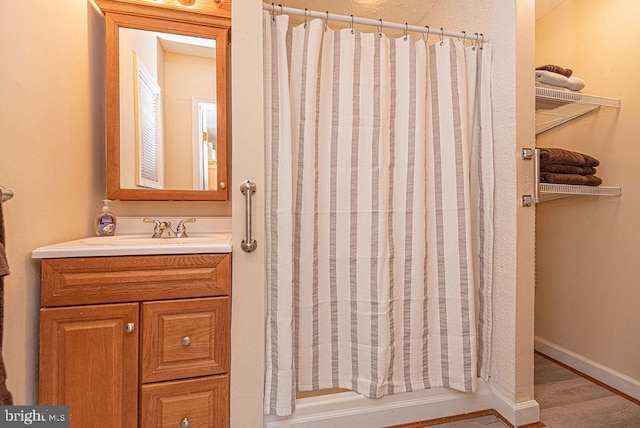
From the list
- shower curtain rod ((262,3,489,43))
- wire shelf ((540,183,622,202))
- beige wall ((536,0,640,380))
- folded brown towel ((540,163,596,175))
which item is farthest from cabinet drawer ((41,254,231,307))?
beige wall ((536,0,640,380))

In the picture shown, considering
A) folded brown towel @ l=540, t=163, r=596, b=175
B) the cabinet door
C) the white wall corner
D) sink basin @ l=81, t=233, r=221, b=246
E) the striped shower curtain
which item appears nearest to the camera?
the cabinet door

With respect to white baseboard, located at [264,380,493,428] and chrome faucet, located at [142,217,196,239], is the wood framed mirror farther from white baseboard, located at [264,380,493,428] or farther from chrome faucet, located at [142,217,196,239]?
white baseboard, located at [264,380,493,428]

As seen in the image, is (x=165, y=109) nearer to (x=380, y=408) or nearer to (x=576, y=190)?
(x=380, y=408)

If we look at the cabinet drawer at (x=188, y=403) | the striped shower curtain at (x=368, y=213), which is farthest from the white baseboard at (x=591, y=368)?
the cabinet drawer at (x=188, y=403)

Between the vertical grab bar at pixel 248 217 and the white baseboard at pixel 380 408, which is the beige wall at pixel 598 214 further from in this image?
the vertical grab bar at pixel 248 217

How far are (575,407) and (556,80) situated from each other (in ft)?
5.68

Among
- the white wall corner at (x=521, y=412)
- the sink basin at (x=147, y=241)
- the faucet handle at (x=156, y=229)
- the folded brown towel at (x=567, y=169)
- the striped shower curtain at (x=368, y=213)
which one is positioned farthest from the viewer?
the folded brown towel at (x=567, y=169)

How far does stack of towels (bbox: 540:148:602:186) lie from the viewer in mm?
1645

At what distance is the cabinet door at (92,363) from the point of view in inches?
41.6

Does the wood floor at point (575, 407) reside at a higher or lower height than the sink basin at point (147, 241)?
lower

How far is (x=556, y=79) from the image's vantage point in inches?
64.6

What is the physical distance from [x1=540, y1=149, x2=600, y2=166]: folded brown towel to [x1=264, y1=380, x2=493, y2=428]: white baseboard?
48.4 inches

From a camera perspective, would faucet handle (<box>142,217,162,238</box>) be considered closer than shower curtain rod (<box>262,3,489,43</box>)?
No

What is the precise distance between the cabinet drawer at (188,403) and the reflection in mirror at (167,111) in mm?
959
